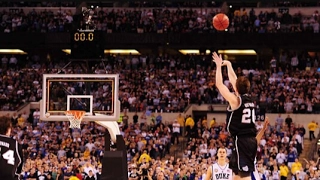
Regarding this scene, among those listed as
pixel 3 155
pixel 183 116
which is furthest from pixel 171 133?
pixel 3 155

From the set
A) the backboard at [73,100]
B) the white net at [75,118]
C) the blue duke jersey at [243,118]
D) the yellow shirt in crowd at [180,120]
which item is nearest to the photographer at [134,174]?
the backboard at [73,100]

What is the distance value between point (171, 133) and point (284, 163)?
7.46 metres

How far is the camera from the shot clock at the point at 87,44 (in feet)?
81.7

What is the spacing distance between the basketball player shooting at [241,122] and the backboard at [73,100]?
927cm

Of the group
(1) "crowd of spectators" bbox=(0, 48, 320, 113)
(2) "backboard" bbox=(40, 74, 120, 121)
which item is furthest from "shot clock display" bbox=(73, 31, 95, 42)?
(1) "crowd of spectators" bbox=(0, 48, 320, 113)

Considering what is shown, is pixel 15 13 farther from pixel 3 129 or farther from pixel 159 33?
pixel 3 129

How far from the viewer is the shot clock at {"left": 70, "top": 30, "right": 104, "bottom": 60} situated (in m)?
24.9

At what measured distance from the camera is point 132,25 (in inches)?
1795

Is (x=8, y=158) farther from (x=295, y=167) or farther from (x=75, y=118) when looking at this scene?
(x=295, y=167)

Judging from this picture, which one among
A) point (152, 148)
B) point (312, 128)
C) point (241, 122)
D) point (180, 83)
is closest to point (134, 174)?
point (152, 148)

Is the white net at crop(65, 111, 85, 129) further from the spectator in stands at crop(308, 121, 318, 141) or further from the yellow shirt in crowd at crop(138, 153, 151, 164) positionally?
the spectator in stands at crop(308, 121, 318, 141)

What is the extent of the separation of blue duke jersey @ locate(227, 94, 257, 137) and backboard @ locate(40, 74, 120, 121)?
9.39 m

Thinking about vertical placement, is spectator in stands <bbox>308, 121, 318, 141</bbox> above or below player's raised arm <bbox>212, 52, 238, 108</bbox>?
below

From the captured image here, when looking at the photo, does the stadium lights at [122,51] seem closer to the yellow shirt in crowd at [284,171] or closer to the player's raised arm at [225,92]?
the yellow shirt in crowd at [284,171]
